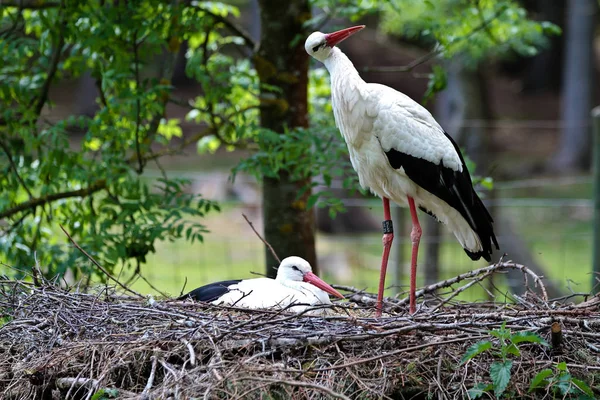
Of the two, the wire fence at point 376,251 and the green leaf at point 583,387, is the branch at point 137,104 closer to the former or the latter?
the green leaf at point 583,387

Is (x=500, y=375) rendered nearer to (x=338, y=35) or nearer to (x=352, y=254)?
(x=338, y=35)

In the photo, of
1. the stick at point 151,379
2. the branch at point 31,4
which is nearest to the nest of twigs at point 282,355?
the stick at point 151,379

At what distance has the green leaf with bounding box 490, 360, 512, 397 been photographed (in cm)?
400

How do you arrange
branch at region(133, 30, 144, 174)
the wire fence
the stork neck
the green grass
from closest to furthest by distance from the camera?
the stork neck < branch at region(133, 30, 144, 174) < the wire fence < the green grass

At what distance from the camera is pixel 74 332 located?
182 inches

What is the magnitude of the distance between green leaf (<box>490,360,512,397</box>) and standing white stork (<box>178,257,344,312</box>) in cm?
127

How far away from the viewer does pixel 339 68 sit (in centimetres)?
546

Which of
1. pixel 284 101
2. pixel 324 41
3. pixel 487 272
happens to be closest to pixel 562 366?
pixel 487 272

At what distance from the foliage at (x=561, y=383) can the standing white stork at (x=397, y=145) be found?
1235 millimetres

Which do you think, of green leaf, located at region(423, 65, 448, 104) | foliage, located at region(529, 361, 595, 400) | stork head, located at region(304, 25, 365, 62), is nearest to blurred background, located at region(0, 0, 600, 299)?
green leaf, located at region(423, 65, 448, 104)

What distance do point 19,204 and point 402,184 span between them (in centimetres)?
278

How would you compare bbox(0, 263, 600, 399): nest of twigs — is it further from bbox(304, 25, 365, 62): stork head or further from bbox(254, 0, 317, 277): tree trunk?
bbox(254, 0, 317, 277): tree trunk

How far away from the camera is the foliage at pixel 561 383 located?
4.04m

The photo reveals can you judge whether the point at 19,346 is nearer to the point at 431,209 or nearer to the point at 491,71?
the point at 431,209
